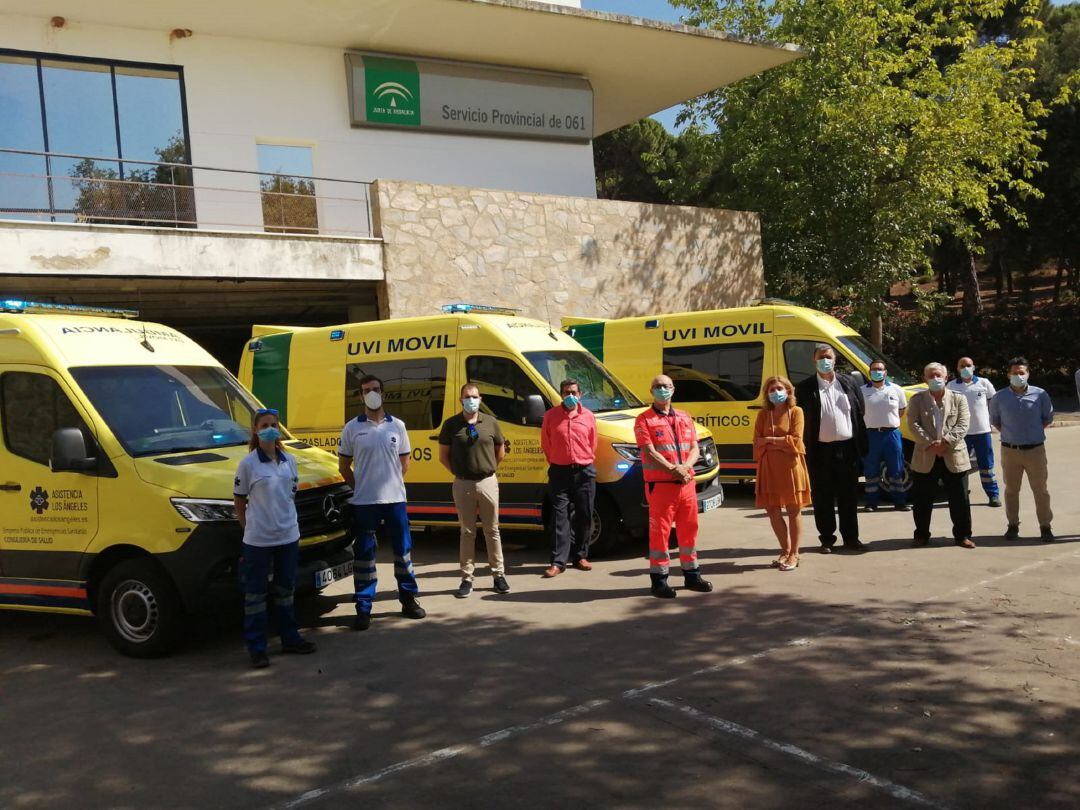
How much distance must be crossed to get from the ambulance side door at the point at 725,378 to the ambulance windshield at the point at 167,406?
6.62m

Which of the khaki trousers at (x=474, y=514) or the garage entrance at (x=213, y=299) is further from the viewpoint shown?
the garage entrance at (x=213, y=299)

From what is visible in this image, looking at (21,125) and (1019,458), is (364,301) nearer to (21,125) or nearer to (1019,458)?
(21,125)

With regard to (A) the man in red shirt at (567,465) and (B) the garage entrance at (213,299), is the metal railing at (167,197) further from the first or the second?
(A) the man in red shirt at (567,465)

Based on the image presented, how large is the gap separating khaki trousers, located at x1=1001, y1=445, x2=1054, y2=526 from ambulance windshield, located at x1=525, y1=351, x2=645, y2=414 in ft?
12.3

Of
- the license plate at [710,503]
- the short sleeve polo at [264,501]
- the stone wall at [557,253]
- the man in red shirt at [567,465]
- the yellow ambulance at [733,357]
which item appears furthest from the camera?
the stone wall at [557,253]

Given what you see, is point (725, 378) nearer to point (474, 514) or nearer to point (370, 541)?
point (474, 514)

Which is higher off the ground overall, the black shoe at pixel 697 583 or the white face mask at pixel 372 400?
the white face mask at pixel 372 400

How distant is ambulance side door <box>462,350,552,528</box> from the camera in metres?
9.43

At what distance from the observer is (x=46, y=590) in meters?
6.78

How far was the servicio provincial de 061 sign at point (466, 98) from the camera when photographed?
19.0m

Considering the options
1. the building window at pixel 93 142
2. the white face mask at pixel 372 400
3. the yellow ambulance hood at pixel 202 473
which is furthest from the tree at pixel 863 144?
the yellow ambulance hood at pixel 202 473

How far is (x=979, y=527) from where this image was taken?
31.4 feet

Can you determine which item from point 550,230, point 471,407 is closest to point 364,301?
point 550,230

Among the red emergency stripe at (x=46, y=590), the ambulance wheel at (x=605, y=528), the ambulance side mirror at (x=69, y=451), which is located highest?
the ambulance side mirror at (x=69, y=451)
